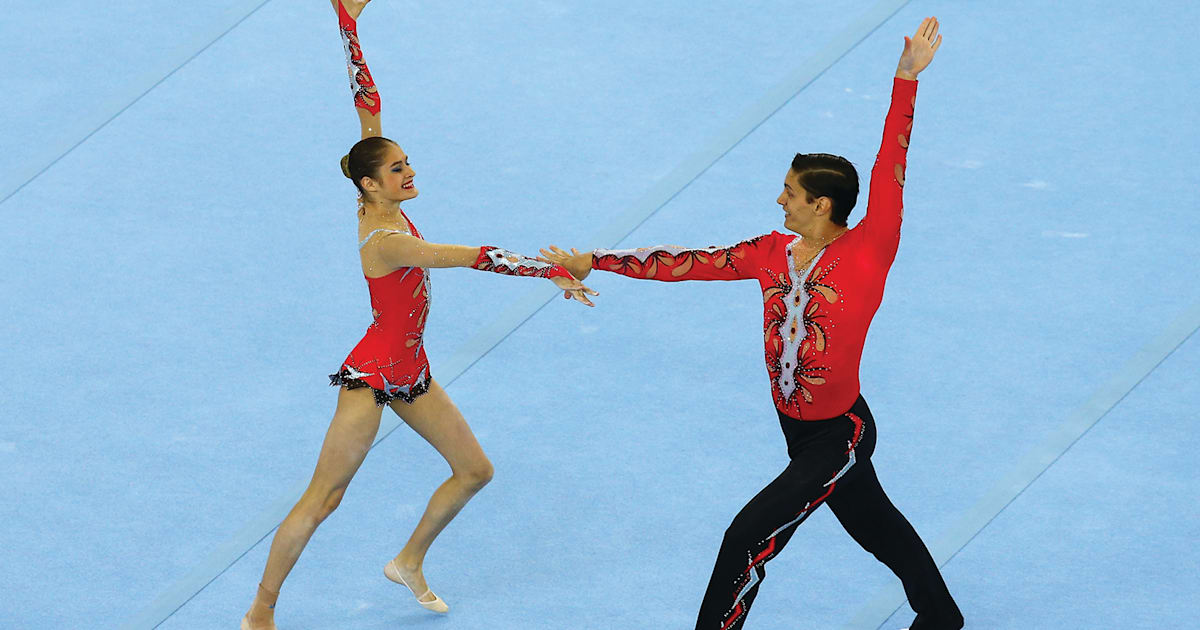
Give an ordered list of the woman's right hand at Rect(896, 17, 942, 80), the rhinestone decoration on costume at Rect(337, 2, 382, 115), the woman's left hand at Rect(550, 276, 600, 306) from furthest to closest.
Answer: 1. the rhinestone decoration on costume at Rect(337, 2, 382, 115)
2. the woman's left hand at Rect(550, 276, 600, 306)
3. the woman's right hand at Rect(896, 17, 942, 80)

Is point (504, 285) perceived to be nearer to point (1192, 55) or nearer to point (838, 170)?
point (838, 170)

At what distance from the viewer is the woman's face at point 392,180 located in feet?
15.2

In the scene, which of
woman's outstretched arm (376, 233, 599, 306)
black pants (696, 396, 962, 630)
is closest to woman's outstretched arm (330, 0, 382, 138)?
woman's outstretched arm (376, 233, 599, 306)

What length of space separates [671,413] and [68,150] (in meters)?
3.11

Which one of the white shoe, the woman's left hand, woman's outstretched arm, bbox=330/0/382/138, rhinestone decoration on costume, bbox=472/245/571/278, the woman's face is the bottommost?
the white shoe

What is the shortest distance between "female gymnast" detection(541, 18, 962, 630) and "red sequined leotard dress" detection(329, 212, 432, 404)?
60 centimetres

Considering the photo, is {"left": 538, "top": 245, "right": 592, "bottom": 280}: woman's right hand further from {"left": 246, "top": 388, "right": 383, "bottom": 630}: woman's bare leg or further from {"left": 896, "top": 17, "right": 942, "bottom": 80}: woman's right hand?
{"left": 896, "top": 17, "right": 942, "bottom": 80}: woman's right hand

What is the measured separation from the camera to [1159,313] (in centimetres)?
627

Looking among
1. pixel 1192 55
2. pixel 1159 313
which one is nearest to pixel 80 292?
pixel 1159 313

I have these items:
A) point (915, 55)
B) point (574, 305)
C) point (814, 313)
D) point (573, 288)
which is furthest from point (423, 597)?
point (915, 55)

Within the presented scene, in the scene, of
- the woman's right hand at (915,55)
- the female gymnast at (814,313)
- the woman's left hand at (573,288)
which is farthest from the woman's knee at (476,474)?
the woman's right hand at (915,55)

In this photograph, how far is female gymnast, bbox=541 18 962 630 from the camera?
4.34m

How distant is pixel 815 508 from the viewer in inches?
177

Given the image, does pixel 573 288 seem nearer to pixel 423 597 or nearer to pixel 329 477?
pixel 329 477
